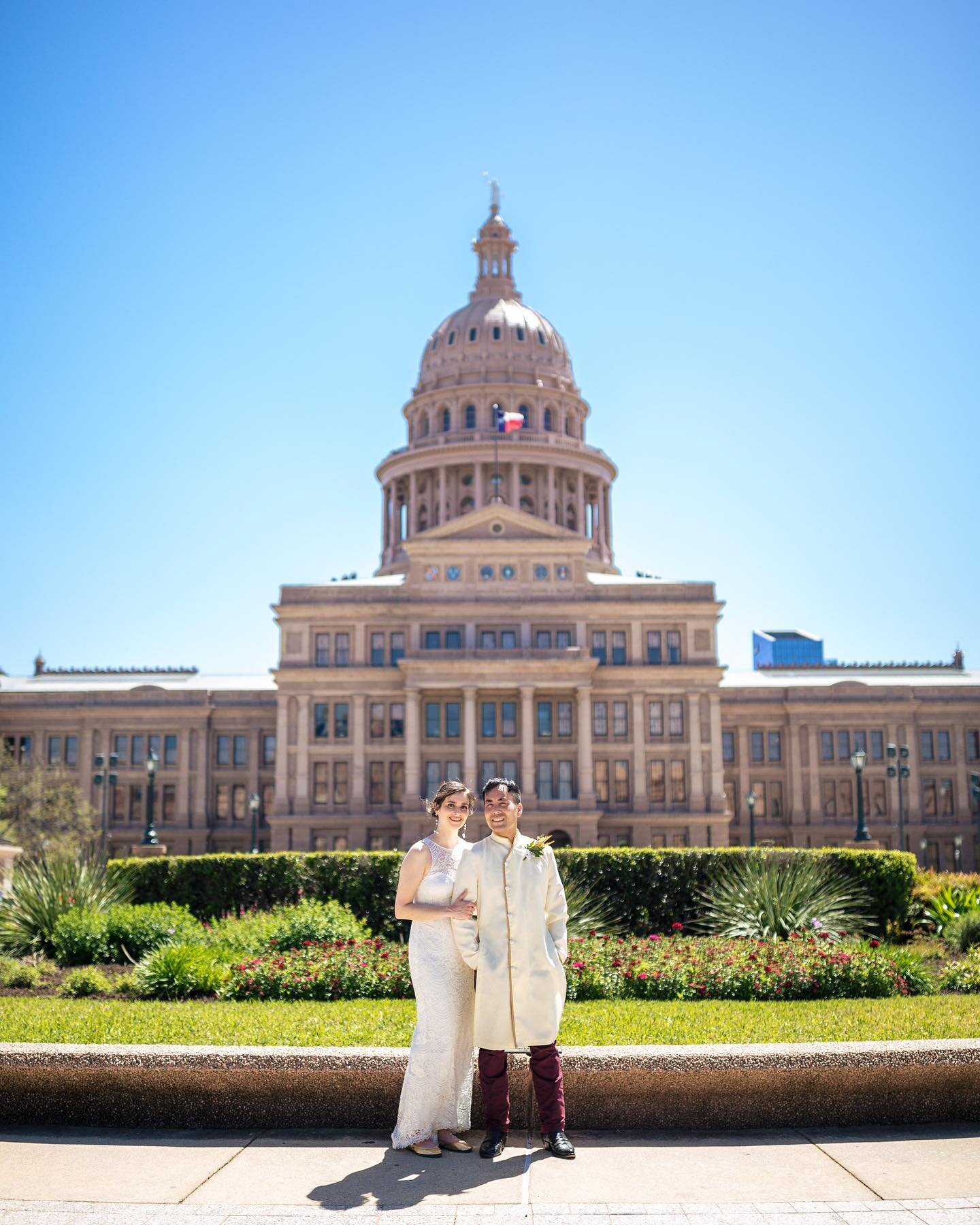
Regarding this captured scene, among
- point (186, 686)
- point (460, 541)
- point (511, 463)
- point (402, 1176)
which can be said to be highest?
point (511, 463)

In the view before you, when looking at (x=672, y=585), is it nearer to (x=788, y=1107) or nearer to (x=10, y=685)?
(x=10, y=685)

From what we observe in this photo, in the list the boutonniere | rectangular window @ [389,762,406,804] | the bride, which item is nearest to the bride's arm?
the bride

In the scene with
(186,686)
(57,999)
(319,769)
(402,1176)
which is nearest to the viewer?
(402,1176)

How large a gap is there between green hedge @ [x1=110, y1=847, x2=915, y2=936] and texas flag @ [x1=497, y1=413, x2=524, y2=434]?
67.0 m

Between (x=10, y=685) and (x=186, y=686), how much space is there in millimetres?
12602

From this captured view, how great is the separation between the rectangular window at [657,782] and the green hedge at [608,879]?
4914 cm

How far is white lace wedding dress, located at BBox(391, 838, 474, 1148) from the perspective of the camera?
9.83 meters

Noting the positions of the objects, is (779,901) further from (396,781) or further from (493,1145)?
(396,781)

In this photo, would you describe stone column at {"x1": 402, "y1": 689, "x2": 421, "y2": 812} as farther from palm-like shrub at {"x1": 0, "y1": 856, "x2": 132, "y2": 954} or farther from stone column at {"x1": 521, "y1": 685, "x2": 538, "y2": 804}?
palm-like shrub at {"x1": 0, "y1": 856, "x2": 132, "y2": 954}

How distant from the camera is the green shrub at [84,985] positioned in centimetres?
1712

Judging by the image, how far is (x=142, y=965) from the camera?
17.1 meters

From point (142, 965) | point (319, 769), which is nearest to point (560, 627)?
point (319, 769)

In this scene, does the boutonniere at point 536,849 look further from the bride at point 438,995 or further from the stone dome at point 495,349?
the stone dome at point 495,349

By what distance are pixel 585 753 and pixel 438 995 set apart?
206ft
